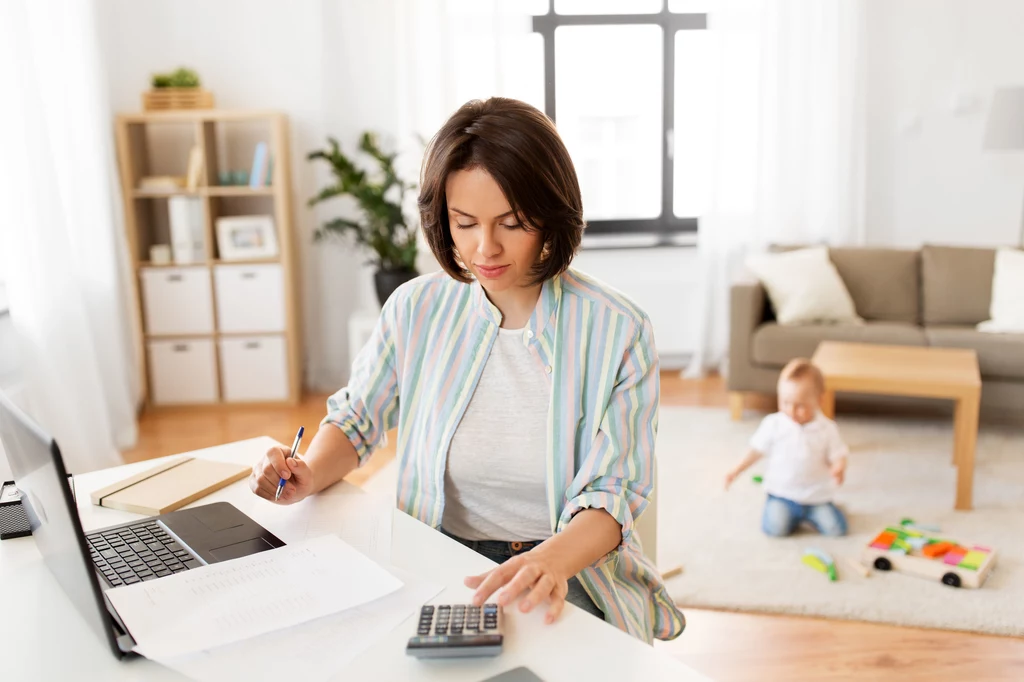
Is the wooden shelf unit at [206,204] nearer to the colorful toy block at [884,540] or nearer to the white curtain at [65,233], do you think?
the white curtain at [65,233]

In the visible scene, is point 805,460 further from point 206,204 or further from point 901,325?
point 206,204

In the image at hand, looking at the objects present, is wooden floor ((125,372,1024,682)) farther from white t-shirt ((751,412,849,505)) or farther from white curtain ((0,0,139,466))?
white curtain ((0,0,139,466))

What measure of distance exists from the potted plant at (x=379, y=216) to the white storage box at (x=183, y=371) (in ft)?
2.48

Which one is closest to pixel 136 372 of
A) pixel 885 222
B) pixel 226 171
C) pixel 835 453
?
pixel 226 171

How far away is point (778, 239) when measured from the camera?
482 centimetres

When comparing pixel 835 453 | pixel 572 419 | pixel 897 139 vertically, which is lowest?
pixel 835 453

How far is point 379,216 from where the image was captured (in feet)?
13.4

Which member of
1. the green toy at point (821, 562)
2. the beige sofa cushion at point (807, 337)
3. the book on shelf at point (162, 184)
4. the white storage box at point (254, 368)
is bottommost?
the green toy at point (821, 562)

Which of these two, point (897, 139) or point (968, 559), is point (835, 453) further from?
point (897, 139)

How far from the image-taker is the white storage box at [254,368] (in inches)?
171

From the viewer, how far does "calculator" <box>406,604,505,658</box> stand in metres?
0.94

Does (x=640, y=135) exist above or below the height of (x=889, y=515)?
above

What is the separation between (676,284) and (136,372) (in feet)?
8.76

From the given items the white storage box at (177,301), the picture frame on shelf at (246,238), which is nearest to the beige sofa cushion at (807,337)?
the picture frame on shelf at (246,238)
